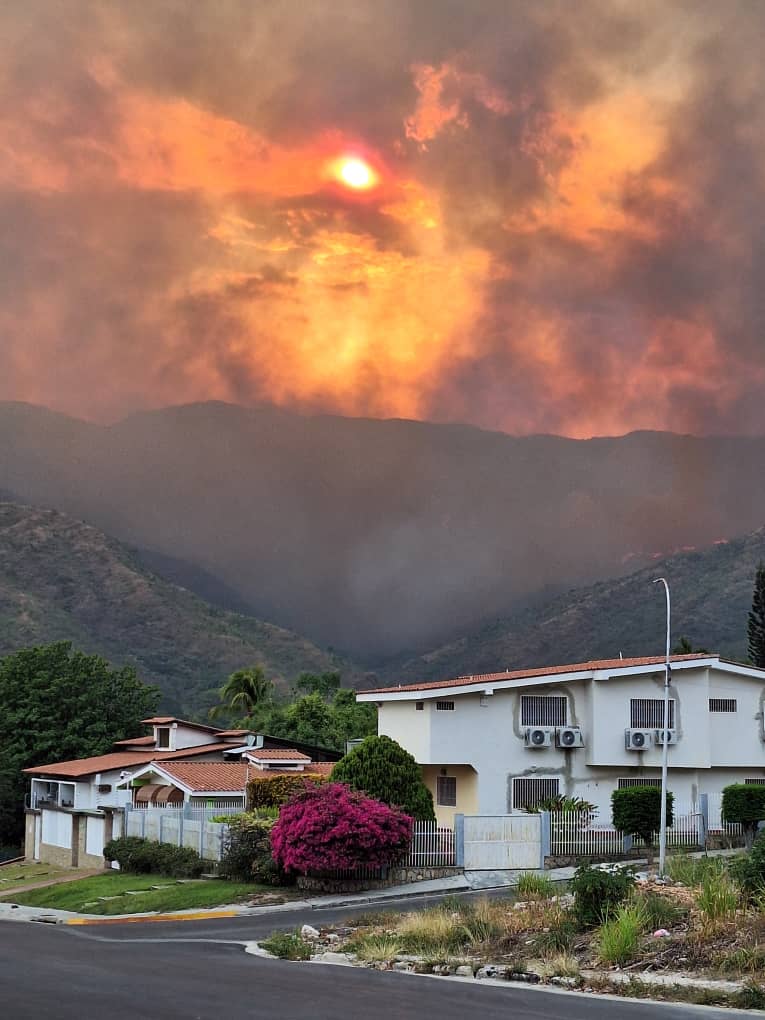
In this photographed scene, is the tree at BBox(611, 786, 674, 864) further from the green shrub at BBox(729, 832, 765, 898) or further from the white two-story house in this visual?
the green shrub at BBox(729, 832, 765, 898)

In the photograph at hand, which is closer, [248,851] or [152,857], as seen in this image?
[248,851]

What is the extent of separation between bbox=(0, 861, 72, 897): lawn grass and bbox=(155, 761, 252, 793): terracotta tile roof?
22.5ft

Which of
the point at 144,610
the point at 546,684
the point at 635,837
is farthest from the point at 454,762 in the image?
the point at 144,610

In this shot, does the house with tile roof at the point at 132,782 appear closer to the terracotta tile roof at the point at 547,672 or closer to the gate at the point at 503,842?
the terracotta tile roof at the point at 547,672

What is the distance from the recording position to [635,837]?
165ft

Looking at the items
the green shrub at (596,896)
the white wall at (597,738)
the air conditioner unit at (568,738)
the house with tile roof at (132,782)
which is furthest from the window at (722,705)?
the green shrub at (596,896)

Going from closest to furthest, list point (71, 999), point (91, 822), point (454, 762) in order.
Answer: point (71, 999) < point (454, 762) < point (91, 822)

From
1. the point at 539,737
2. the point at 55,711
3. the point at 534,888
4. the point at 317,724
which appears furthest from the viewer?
the point at 317,724

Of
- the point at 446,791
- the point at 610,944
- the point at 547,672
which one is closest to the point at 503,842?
the point at 446,791

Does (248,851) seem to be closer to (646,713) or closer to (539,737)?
(539,737)

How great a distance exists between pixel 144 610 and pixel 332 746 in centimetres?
10627

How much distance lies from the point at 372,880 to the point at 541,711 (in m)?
16.2

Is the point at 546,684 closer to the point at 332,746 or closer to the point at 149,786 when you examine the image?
the point at 149,786

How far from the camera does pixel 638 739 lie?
186 ft
